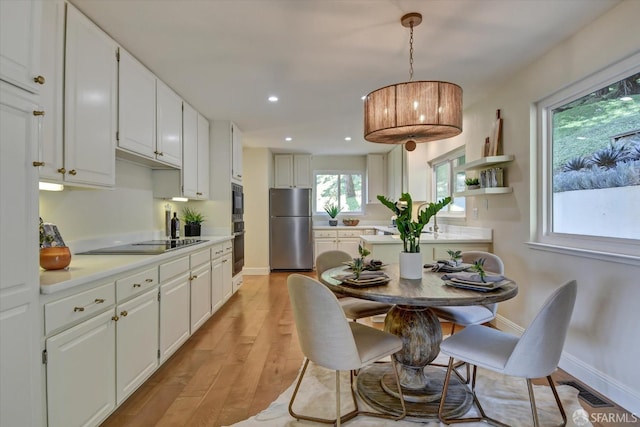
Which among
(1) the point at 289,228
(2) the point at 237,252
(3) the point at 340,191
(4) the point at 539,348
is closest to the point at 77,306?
(4) the point at 539,348

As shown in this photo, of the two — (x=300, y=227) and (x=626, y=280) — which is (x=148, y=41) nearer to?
(x=626, y=280)

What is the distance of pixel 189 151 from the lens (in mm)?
3646

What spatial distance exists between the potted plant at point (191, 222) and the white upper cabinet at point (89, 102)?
1.80 meters

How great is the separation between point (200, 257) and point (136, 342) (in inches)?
46.8

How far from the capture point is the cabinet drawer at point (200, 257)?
116 inches

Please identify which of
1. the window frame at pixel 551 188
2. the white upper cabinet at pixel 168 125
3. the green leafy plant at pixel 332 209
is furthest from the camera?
the green leafy plant at pixel 332 209

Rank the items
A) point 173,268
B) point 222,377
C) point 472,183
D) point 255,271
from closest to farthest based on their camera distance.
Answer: point 222,377 → point 173,268 → point 472,183 → point 255,271

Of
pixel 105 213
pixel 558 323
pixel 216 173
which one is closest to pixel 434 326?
pixel 558 323

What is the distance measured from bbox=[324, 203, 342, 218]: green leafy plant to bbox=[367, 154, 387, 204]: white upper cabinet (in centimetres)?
69

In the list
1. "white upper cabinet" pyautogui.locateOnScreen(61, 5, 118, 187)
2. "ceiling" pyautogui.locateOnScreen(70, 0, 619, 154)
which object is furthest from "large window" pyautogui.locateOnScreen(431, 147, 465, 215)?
"white upper cabinet" pyautogui.locateOnScreen(61, 5, 118, 187)

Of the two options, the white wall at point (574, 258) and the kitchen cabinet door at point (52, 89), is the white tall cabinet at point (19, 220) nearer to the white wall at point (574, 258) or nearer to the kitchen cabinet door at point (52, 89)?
the kitchen cabinet door at point (52, 89)

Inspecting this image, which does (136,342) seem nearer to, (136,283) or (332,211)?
(136,283)

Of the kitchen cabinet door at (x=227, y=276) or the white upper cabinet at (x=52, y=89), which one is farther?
the kitchen cabinet door at (x=227, y=276)

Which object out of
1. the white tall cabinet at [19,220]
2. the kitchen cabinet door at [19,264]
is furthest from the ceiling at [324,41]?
the kitchen cabinet door at [19,264]
